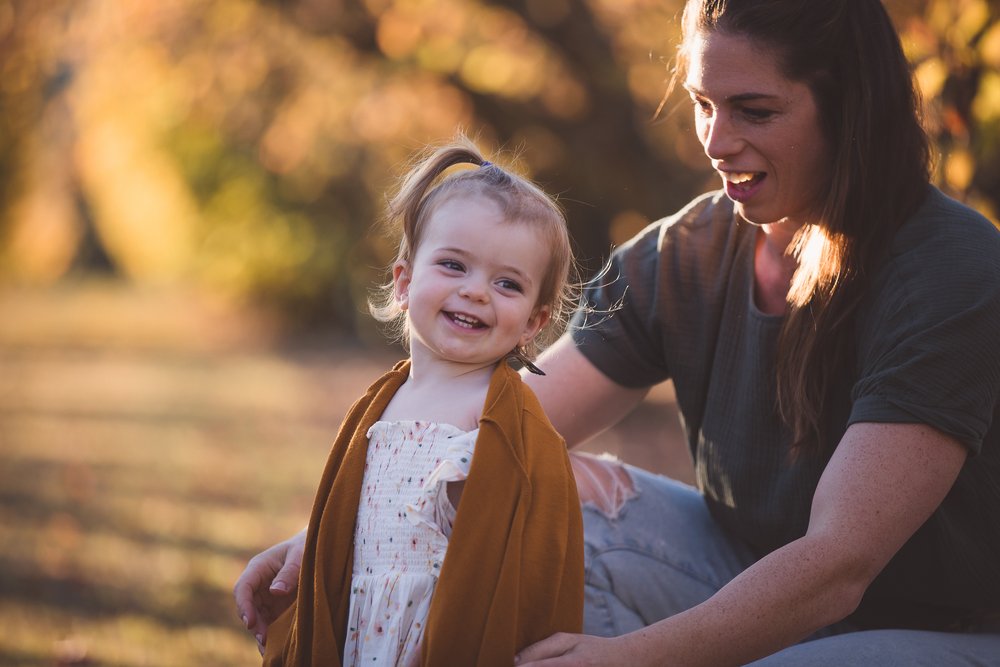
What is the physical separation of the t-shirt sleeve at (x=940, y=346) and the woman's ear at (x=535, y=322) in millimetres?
608

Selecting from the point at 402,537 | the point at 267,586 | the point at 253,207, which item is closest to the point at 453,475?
the point at 402,537

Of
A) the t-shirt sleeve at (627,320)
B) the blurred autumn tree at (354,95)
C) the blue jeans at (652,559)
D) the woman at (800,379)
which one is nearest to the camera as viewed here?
the woman at (800,379)

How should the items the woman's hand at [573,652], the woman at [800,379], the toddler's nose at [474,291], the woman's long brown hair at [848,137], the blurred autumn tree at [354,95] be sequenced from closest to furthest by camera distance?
the woman's hand at [573,652]
the woman at [800,379]
the toddler's nose at [474,291]
the woman's long brown hair at [848,137]
the blurred autumn tree at [354,95]

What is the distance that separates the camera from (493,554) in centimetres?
193

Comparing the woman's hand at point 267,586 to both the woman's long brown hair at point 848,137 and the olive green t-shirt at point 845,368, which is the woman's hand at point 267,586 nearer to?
the olive green t-shirt at point 845,368

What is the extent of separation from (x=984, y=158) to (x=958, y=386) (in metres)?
1.36

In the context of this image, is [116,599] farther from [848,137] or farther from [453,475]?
[848,137]

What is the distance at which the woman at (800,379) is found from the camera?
196 centimetres

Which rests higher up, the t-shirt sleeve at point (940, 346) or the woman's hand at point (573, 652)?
the t-shirt sleeve at point (940, 346)

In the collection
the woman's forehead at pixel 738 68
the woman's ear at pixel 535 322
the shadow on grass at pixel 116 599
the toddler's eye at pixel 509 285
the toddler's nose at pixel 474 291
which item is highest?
the woman's forehead at pixel 738 68

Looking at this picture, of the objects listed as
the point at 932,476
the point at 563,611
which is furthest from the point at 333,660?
the point at 932,476

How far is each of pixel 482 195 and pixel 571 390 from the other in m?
0.78

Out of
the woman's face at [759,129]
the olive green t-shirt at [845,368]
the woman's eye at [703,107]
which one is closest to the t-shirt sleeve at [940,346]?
the olive green t-shirt at [845,368]

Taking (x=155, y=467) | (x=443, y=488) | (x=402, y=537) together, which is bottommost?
(x=155, y=467)
